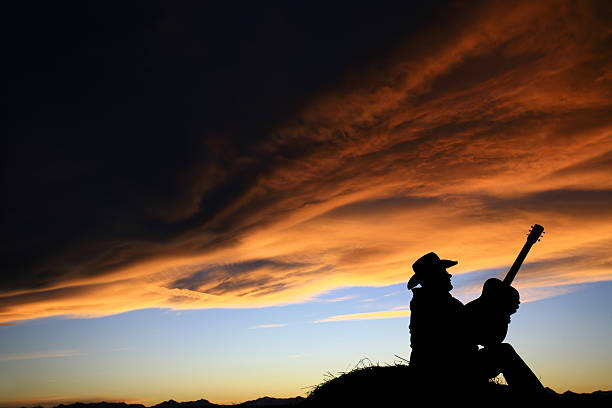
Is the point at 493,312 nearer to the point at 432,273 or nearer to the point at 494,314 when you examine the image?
the point at 494,314

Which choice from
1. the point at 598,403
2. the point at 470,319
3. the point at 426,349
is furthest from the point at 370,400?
the point at 598,403

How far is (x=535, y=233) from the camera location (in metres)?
8.66

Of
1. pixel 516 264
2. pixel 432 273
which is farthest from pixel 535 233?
pixel 432 273

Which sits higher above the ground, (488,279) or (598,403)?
(488,279)

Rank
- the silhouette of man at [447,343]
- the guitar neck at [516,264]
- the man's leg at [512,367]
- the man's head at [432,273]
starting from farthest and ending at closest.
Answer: the guitar neck at [516,264]
the man's head at [432,273]
the silhouette of man at [447,343]
the man's leg at [512,367]

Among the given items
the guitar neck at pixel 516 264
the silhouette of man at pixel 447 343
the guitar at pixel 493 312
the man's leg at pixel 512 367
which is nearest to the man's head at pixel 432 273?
the silhouette of man at pixel 447 343

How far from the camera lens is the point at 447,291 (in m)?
7.28

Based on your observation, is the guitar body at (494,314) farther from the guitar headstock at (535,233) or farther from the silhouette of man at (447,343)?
the guitar headstock at (535,233)

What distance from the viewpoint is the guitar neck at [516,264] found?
841 cm

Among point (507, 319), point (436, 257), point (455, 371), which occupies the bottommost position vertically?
point (455, 371)

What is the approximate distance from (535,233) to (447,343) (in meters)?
3.23

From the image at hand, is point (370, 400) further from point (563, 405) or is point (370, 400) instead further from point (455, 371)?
point (563, 405)

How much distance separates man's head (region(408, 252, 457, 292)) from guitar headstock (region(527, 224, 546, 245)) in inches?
87.0

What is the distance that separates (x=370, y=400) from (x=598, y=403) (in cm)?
382
